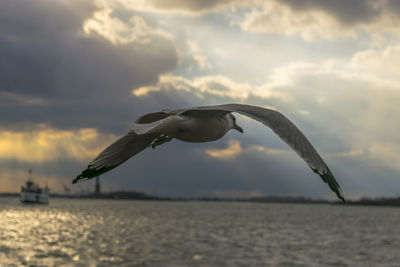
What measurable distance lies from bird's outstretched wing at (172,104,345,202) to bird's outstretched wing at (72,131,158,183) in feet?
3.30

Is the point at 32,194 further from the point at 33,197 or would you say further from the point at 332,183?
the point at 332,183

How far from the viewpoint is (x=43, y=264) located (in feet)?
138

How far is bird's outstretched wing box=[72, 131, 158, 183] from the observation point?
215 inches

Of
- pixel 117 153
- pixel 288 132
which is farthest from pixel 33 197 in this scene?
pixel 288 132

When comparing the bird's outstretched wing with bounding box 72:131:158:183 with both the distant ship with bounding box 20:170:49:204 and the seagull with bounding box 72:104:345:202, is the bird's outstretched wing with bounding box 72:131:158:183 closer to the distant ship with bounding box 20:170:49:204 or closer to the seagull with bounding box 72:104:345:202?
the seagull with bounding box 72:104:345:202

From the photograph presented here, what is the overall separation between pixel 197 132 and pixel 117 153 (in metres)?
1.49

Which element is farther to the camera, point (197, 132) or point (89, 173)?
point (89, 173)

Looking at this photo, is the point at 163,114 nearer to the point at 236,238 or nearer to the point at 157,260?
the point at 157,260

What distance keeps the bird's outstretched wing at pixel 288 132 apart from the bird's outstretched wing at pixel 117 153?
3.30ft

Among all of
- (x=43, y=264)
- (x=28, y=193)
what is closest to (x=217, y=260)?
(x=43, y=264)

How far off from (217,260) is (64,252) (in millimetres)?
18346

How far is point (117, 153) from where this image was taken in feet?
18.5

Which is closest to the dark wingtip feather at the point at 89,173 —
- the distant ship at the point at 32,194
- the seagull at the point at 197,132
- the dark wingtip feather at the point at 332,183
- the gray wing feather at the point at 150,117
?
the seagull at the point at 197,132

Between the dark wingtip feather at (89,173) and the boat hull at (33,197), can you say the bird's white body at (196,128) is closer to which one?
the dark wingtip feather at (89,173)
